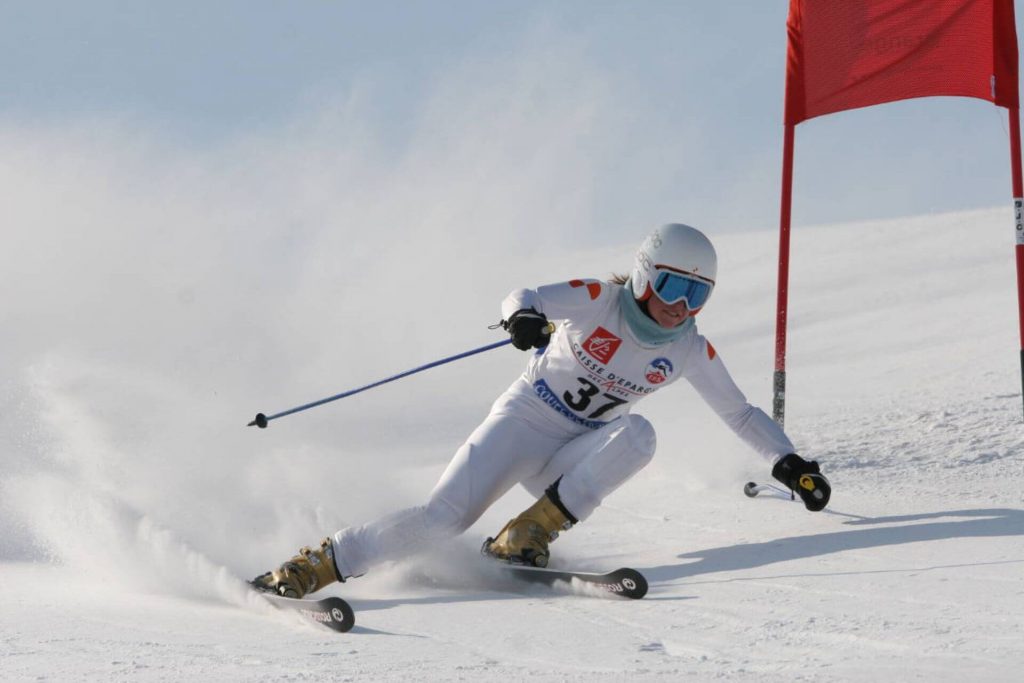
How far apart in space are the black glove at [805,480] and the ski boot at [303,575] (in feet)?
5.80

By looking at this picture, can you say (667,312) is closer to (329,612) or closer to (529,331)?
(529,331)

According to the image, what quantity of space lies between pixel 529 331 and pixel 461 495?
2.09 ft

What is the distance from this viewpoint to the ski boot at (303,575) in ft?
13.9

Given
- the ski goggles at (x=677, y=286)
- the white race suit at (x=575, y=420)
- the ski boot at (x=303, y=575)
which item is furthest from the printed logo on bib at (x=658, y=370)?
the ski boot at (x=303, y=575)

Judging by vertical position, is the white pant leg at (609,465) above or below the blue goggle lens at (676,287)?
below

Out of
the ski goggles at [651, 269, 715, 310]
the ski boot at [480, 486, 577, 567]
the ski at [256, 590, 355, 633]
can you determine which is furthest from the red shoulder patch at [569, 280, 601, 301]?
the ski at [256, 590, 355, 633]

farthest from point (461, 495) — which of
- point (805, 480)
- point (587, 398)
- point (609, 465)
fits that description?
point (805, 480)

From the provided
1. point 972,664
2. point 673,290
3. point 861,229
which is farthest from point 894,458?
point 861,229

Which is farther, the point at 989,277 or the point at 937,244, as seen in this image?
the point at 937,244

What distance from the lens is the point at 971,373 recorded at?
8.42 m

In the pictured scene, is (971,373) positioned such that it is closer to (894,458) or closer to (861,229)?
(894,458)

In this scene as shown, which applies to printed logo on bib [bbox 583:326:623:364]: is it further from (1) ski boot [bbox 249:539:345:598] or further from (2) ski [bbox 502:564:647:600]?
(1) ski boot [bbox 249:539:345:598]

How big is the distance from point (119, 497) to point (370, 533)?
1.35 metres

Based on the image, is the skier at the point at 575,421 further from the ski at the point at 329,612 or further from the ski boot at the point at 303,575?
the ski at the point at 329,612
